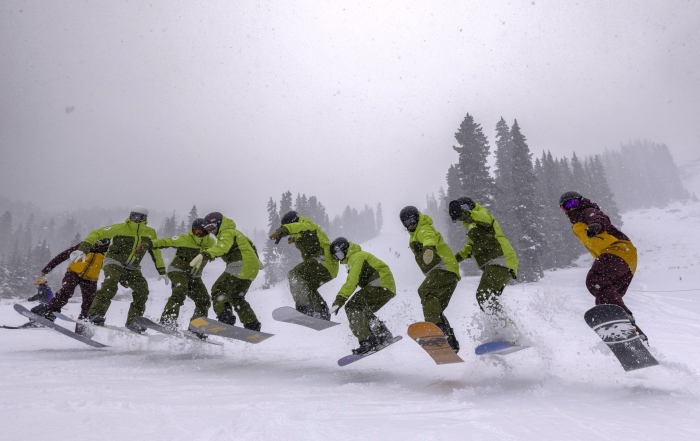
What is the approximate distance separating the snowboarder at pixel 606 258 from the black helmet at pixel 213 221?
17.2 feet

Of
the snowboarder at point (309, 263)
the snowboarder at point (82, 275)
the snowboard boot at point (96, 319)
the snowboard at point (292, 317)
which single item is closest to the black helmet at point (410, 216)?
the snowboarder at point (309, 263)

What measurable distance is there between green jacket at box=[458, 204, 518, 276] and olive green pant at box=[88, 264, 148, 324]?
5.70 metres

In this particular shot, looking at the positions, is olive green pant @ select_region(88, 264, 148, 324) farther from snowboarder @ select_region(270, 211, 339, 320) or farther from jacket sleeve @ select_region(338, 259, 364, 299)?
jacket sleeve @ select_region(338, 259, 364, 299)

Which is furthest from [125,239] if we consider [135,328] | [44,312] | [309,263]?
[309,263]

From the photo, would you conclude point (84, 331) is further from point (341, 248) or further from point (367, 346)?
point (367, 346)

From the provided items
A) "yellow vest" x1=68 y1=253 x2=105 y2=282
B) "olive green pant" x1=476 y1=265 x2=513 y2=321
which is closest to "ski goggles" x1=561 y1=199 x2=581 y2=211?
"olive green pant" x1=476 y1=265 x2=513 y2=321

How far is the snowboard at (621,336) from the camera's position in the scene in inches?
119

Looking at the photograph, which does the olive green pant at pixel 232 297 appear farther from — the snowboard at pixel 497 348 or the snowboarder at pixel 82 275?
the snowboard at pixel 497 348

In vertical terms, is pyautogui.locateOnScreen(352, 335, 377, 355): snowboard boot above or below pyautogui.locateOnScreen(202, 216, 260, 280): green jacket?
below

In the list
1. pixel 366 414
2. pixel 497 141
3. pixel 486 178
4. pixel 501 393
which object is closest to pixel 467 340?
pixel 501 393

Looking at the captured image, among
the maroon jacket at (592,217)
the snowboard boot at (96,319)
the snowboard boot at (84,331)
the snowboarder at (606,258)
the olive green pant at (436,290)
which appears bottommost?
the snowboard boot at (84,331)

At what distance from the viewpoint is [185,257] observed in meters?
6.62

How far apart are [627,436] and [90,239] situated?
7701 mm

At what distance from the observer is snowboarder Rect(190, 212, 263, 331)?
566 cm
